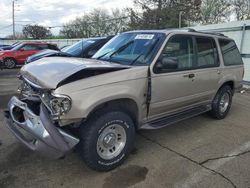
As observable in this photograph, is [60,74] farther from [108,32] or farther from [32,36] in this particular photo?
[32,36]

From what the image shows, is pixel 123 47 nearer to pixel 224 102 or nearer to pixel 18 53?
pixel 224 102

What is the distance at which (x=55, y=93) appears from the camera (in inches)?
117

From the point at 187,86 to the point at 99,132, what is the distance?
201cm

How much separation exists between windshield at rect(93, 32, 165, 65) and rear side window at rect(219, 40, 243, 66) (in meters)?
2.02

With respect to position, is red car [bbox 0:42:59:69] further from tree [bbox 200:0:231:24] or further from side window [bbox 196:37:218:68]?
tree [bbox 200:0:231:24]

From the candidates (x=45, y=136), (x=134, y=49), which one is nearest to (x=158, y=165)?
(x=45, y=136)

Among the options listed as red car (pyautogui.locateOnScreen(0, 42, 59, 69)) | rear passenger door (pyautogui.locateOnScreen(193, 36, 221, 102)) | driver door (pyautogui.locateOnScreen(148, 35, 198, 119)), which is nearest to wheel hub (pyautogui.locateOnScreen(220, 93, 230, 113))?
rear passenger door (pyautogui.locateOnScreen(193, 36, 221, 102))

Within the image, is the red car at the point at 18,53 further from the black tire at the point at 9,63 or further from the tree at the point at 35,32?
the tree at the point at 35,32

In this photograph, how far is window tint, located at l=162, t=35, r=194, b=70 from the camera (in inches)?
167

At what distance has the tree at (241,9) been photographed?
28.5m

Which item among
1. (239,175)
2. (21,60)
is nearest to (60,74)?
(239,175)

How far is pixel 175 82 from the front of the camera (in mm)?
4273

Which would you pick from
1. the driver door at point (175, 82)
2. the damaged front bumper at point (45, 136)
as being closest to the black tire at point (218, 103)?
the driver door at point (175, 82)

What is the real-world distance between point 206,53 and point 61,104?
10.7 feet
